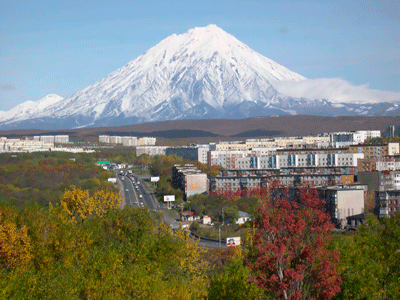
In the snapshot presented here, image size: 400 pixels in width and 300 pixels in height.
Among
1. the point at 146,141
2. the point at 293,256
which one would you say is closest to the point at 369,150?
the point at 293,256

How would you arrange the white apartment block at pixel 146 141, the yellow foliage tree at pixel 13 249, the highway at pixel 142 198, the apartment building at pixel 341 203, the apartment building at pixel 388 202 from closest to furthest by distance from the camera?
the yellow foliage tree at pixel 13 249 < the highway at pixel 142 198 < the apartment building at pixel 341 203 < the apartment building at pixel 388 202 < the white apartment block at pixel 146 141

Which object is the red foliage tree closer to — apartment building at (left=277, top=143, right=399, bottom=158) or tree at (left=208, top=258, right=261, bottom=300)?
tree at (left=208, top=258, right=261, bottom=300)

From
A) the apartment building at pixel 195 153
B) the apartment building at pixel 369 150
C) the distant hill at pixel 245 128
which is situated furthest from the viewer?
the distant hill at pixel 245 128

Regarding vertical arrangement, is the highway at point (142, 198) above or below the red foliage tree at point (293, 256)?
below

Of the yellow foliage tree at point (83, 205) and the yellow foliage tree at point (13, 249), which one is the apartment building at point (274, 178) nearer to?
the yellow foliage tree at point (83, 205)

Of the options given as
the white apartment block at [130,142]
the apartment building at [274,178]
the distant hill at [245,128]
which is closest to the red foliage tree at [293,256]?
the apartment building at [274,178]

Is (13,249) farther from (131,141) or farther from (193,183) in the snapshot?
(131,141)
